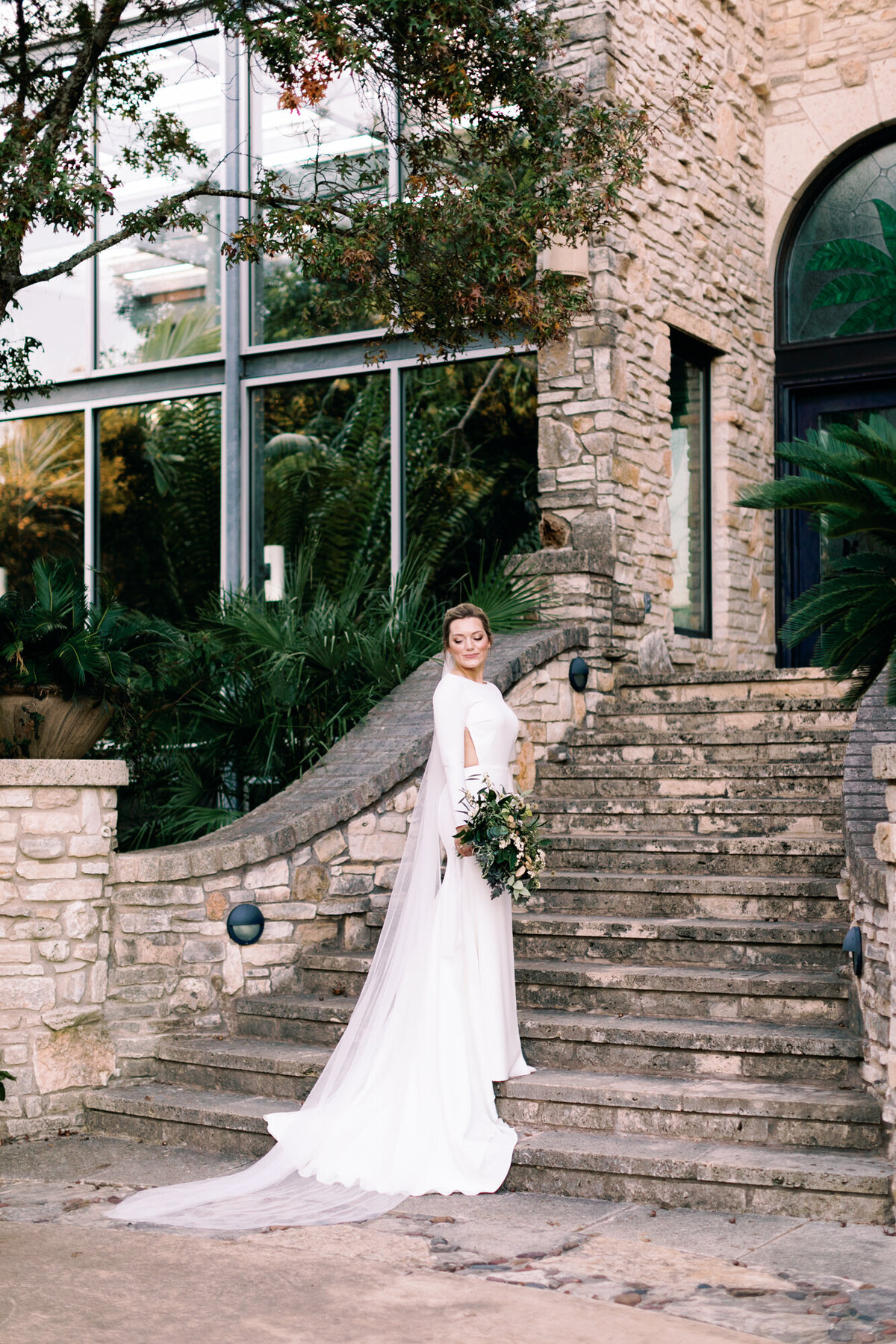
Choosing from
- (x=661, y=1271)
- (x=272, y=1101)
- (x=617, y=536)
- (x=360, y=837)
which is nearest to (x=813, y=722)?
(x=617, y=536)

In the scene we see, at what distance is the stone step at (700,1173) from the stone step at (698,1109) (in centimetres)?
4

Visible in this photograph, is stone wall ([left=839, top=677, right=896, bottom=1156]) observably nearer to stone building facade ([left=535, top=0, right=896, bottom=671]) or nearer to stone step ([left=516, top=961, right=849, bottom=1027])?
stone step ([left=516, top=961, right=849, bottom=1027])

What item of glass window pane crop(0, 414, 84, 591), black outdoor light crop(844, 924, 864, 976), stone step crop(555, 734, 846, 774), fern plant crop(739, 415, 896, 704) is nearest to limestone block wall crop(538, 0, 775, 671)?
stone step crop(555, 734, 846, 774)

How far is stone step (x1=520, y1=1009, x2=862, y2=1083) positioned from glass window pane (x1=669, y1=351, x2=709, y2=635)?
4774mm

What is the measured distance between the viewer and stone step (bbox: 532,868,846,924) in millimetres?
6301

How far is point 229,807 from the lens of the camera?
8930 millimetres

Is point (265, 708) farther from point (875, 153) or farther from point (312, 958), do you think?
point (875, 153)

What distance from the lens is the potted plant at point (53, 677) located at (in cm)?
655

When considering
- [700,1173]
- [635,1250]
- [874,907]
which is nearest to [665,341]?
[874,907]

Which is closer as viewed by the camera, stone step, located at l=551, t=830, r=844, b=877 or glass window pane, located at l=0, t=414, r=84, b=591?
stone step, located at l=551, t=830, r=844, b=877

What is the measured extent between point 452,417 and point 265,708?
2961mm

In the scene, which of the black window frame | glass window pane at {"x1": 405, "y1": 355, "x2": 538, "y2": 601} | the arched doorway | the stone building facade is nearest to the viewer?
the stone building facade

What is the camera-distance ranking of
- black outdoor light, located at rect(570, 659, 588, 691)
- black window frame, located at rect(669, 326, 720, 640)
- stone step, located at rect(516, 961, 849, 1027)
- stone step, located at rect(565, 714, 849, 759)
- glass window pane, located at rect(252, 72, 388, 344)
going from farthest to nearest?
glass window pane, located at rect(252, 72, 388, 344), black window frame, located at rect(669, 326, 720, 640), black outdoor light, located at rect(570, 659, 588, 691), stone step, located at rect(565, 714, 849, 759), stone step, located at rect(516, 961, 849, 1027)

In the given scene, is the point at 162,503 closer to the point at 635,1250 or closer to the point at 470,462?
the point at 470,462
